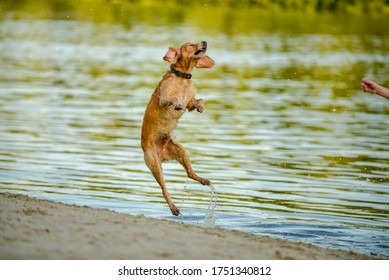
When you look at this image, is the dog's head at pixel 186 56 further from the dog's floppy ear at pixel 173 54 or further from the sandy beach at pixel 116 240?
the sandy beach at pixel 116 240

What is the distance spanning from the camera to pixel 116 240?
8422 millimetres

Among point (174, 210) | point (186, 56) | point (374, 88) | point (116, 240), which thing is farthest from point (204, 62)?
point (116, 240)

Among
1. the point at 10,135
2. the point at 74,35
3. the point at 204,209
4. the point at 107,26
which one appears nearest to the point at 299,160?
the point at 204,209

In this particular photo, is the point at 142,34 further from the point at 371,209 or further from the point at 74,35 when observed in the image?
the point at 371,209

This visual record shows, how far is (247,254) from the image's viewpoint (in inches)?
336

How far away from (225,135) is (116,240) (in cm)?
1103

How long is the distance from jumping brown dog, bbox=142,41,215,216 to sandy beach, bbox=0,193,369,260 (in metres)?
1.17

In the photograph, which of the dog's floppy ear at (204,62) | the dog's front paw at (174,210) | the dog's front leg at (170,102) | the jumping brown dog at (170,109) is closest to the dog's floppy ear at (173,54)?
the jumping brown dog at (170,109)

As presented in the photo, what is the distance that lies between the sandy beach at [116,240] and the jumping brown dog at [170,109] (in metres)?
1.17

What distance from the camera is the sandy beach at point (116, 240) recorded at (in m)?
8.02

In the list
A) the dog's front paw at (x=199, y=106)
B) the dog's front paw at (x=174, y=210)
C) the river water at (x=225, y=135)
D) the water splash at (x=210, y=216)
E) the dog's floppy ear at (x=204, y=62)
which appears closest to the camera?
the dog's front paw at (x=174, y=210)

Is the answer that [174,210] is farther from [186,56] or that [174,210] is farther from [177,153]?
[186,56]

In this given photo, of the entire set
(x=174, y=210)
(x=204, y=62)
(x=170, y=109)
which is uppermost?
(x=204, y=62)
